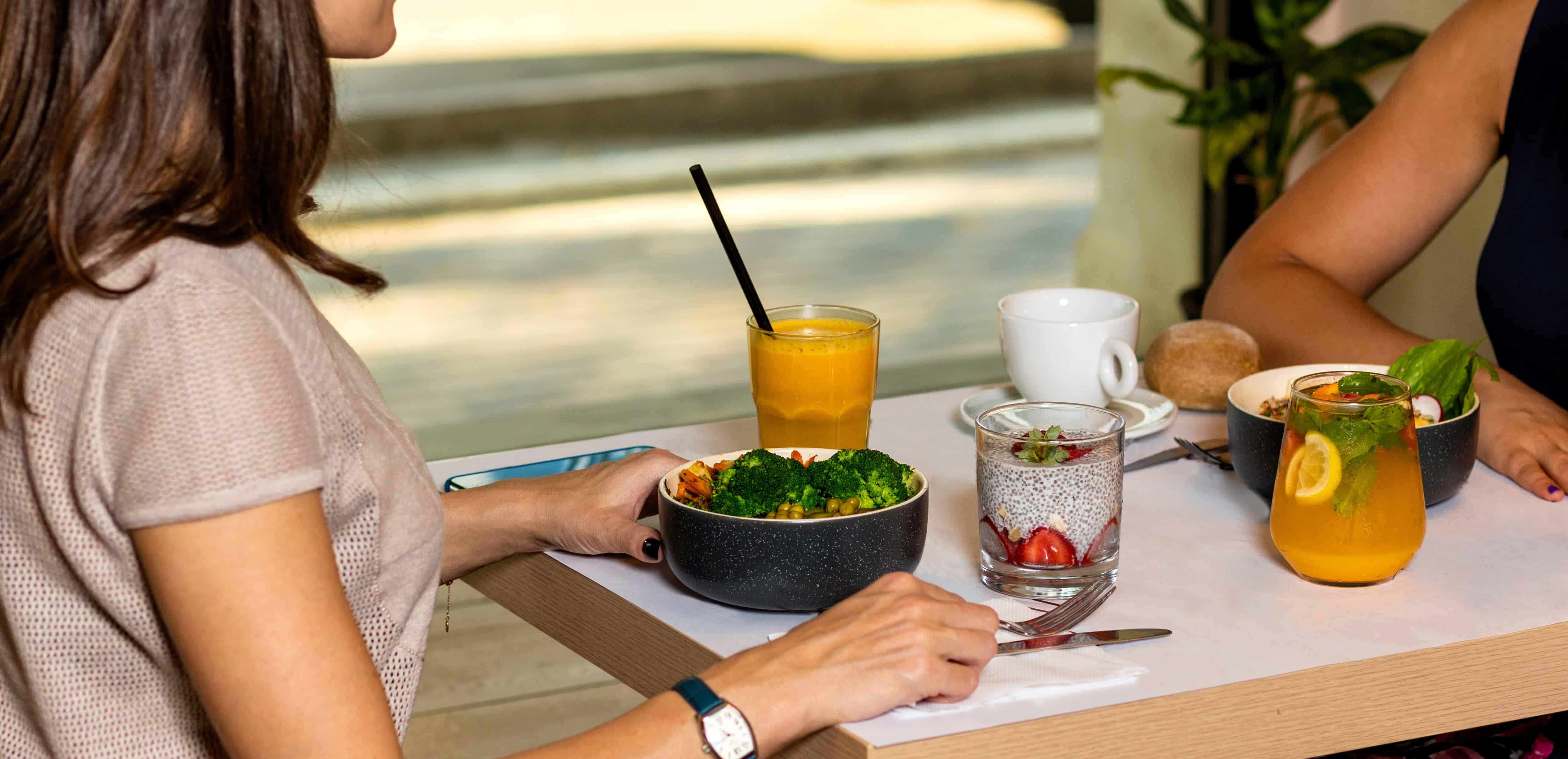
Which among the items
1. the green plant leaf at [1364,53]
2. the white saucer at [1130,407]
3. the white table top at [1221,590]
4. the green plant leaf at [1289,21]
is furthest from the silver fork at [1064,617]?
the green plant leaf at [1289,21]

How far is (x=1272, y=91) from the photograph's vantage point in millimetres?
3193

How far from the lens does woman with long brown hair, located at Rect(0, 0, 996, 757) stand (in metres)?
0.75

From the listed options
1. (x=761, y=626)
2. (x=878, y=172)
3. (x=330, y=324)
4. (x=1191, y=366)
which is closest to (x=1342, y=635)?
(x=761, y=626)

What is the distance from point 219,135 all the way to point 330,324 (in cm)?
20

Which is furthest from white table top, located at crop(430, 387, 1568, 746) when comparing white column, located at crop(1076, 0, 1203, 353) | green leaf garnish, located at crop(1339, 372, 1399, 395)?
white column, located at crop(1076, 0, 1203, 353)

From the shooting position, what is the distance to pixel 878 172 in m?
8.20

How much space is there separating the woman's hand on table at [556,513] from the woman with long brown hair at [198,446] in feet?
0.78

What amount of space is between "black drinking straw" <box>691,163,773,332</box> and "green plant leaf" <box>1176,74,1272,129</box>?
2188 millimetres

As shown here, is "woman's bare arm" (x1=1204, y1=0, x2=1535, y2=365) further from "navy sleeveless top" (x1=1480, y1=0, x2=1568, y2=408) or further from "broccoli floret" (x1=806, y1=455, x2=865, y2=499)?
"broccoli floret" (x1=806, y1=455, x2=865, y2=499)

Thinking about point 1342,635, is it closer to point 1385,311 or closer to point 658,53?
point 1385,311

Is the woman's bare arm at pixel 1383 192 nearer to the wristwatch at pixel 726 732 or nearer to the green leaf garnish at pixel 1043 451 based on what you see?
the green leaf garnish at pixel 1043 451

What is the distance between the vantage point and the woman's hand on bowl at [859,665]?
846 mm

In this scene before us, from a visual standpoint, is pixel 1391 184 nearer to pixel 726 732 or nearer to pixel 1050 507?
pixel 1050 507

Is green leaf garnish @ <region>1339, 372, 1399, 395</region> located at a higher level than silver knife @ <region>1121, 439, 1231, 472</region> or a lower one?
higher
